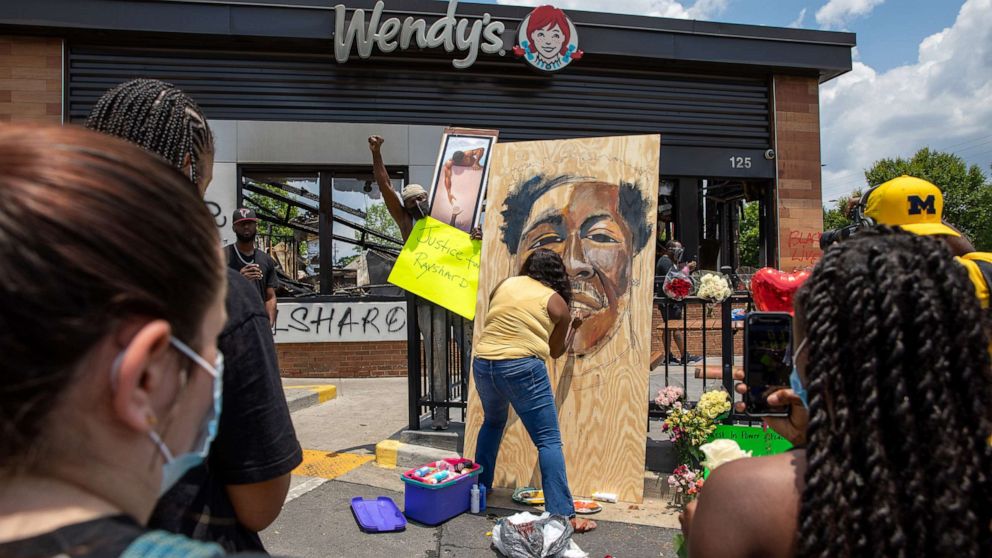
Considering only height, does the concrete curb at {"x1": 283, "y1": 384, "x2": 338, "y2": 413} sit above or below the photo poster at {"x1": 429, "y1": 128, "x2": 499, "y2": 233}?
below

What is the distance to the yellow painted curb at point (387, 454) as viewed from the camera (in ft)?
17.1

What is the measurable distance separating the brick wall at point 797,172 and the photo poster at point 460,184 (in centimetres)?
866

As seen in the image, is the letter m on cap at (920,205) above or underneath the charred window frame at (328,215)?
underneath

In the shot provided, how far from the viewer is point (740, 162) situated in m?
11.9

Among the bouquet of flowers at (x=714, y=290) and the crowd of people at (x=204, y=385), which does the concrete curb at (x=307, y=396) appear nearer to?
the bouquet of flowers at (x=714, y=290)

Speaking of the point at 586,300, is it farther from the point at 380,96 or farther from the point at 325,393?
the point at 380,96

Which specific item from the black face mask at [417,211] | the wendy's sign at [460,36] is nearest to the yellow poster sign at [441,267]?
the black face mask at [417,211]

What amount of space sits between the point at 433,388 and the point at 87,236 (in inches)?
201

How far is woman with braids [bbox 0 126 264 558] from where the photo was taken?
594 mm

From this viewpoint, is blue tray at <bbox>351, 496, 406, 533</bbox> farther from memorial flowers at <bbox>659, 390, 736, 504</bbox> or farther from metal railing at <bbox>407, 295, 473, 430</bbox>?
memorial flowers at <bbox>659, 390, 736, 504</bbox>

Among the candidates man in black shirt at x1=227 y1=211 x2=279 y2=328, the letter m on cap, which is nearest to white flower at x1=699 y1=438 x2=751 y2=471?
the letter m on cap

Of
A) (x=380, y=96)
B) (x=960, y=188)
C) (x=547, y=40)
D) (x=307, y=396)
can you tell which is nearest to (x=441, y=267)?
(x=307, y=396)

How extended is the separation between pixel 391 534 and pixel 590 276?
2.28 metres

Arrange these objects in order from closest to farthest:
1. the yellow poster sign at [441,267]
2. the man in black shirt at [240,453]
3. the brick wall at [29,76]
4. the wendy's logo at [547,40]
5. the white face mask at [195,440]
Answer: the white face mask at [195,440] < the man in black shirt at [240,453] < the yellow poster sign at [441,267] < the brick wall at [29,76] < the wendy's logo at [547,40]
